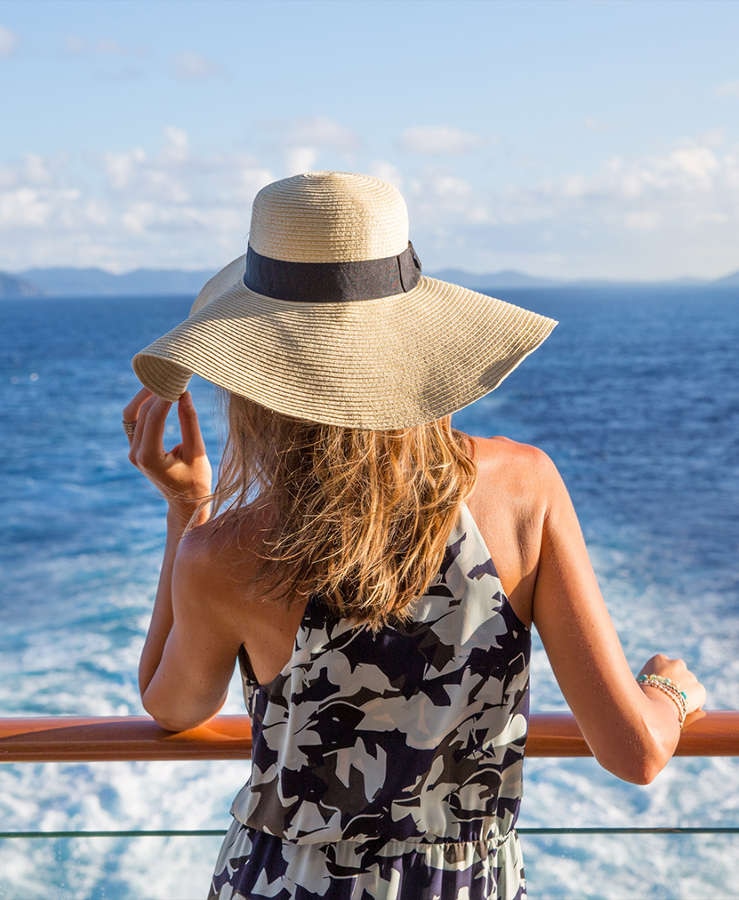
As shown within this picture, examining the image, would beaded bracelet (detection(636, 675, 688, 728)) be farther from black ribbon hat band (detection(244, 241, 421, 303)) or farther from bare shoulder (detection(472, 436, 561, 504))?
black ribbon hat band (detection(244, 241, 421, 303))

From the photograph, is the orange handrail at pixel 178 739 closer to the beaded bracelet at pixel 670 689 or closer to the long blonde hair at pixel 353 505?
the beaded bracelet at pixel 670 689

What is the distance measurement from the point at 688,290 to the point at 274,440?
3561 inches

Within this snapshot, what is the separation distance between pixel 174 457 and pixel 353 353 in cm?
22

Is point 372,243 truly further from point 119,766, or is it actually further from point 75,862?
point 119,766

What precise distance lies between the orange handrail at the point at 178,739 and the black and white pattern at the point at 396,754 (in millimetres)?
170

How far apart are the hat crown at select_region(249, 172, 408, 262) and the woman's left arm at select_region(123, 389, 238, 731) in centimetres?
17

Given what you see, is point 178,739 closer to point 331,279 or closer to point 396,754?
point 396,754

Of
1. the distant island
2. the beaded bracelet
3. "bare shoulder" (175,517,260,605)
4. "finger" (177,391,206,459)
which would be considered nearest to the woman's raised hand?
"finger" (177,391,206,459)

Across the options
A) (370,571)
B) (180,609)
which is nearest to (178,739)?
(180,609)

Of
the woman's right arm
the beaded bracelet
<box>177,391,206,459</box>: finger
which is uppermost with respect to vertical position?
<box>177,391,206,459</box>: finger

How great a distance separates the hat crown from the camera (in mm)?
894

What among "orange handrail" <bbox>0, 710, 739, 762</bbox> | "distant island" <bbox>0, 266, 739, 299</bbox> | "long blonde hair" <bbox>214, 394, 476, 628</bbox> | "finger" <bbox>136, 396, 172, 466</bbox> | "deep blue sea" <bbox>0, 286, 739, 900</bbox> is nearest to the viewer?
"long blonde hair" <bbox>214, 394, 476, 628</bbox>

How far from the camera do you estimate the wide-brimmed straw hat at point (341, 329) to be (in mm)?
851

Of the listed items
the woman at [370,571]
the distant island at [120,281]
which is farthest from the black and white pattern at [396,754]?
the distant island at [120,281]
